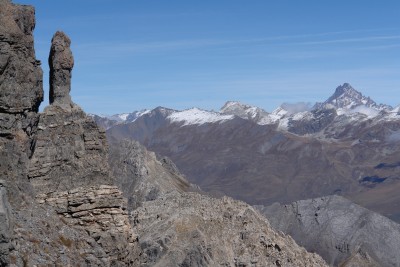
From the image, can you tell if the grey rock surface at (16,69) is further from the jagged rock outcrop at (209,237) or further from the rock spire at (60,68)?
the jagged rock outcrop at (209,237)

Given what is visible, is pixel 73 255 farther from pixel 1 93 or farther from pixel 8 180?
pixel 1 93

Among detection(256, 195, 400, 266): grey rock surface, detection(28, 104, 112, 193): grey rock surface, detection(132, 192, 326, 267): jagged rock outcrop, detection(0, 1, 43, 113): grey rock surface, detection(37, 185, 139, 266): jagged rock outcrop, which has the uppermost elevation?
detection(0, 1, 43, 113): grey rock surface

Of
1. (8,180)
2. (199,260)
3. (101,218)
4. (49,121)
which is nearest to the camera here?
(8,180)

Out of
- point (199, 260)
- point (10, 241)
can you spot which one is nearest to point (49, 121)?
point (10, 241)

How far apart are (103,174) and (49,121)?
13.7ft

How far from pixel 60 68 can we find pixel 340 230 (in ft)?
375

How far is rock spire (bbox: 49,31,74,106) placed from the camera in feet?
137

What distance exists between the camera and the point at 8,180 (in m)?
27.0

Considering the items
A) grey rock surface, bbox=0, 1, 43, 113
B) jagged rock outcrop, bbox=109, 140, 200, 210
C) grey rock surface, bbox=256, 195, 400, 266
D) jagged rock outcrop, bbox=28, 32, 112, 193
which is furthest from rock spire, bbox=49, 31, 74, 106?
grey rock surface, bbox=256, 195, 400, 266

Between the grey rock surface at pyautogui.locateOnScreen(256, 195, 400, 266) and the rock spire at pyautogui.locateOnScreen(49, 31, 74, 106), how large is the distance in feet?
312

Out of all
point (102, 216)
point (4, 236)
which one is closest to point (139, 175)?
point (102, 216)

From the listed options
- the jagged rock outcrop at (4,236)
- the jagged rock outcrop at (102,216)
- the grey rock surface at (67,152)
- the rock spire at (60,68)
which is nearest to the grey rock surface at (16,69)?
the grey rock surface at (67,152)

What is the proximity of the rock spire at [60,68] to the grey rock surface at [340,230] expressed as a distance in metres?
95.1

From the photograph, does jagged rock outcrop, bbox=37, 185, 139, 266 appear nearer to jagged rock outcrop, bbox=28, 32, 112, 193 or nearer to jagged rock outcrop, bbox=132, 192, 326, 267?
jagged rock outcrop, bbox=28, 32, 112, 193
